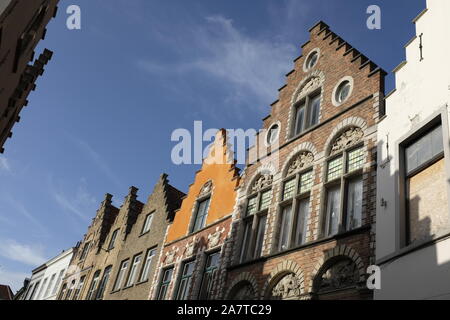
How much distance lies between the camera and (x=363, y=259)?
356 inches

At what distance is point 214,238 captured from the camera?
1533cm

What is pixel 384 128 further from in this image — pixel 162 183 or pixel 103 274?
pixel 103 274

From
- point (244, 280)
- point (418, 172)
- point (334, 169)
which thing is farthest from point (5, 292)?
point (418, 172)

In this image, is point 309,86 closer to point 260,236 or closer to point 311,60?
point 311,60

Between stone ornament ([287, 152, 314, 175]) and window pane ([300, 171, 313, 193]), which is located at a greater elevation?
stone ornament ([287, 152, 314, 175])

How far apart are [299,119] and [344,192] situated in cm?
416

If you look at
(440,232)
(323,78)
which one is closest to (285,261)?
(440,232)

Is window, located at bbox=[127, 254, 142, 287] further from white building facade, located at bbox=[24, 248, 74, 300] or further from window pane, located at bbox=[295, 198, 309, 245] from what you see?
white building facade, located at bbox=[24, 248, 74, 300]

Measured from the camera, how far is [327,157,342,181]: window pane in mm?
11188

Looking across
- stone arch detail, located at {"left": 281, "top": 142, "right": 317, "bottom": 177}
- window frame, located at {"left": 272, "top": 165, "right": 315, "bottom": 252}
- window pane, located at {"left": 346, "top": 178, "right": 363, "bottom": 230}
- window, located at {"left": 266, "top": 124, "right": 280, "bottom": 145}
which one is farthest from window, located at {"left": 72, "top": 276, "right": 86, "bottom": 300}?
window pane, located at {"left": 346, "top": 178, "right": 363, "bottom": 230}

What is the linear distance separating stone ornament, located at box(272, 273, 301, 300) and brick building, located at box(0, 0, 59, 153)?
8.67 meters

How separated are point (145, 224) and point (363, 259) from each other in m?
14.7

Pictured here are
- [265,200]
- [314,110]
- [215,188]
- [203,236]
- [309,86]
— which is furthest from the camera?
[215,188]

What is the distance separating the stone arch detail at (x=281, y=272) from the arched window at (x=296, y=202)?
50 cm
